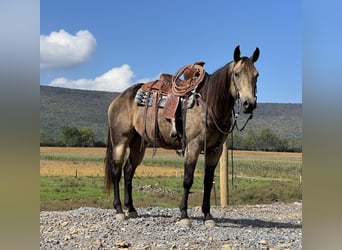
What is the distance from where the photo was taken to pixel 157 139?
214 inches

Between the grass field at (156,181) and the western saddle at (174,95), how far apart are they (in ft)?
9.98

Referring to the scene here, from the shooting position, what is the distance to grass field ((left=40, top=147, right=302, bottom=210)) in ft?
36.6

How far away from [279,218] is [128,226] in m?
2.48

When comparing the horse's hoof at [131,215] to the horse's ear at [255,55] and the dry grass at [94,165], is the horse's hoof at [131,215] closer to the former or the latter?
the horse's ear at [255,55]

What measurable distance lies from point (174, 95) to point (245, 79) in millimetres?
1187

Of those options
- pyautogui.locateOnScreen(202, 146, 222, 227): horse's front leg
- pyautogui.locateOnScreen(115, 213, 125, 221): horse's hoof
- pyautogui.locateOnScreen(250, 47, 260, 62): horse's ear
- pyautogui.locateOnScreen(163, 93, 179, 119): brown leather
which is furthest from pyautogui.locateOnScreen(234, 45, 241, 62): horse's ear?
pyautogui.locateOnScreen(115, 213, 125, 221): horse's hoof

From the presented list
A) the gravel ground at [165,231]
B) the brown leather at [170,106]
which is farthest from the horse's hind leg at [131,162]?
the brown leather at [170,106]

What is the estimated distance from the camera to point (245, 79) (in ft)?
14.1

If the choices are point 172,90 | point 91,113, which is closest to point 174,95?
point 172,90

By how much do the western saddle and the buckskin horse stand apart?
0.03 m

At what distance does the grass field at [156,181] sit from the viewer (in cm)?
1114
